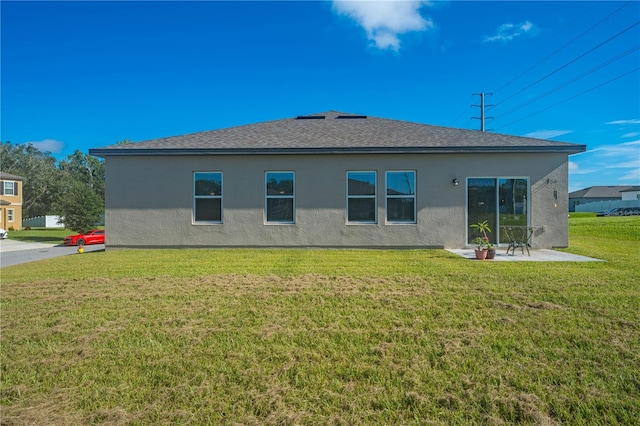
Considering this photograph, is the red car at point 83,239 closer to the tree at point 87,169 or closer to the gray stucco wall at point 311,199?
the gray stucco wall at point 311,199

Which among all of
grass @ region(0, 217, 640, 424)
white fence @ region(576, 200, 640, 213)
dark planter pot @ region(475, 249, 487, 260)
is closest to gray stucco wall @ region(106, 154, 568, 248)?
dark planter pot @ region(475, 249, 487, 260)

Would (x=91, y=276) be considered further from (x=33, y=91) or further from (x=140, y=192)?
(x=33, y=91)

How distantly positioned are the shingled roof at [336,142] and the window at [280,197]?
812mm

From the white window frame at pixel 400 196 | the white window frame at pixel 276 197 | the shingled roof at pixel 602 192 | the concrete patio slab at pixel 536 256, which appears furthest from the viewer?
the shingled roof at pixel 602 192

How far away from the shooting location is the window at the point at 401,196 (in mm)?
10547

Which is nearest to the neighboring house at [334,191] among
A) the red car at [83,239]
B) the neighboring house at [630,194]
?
the red car at [83,239]

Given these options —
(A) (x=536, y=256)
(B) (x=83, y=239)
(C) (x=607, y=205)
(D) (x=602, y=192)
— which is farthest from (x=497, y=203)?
(D) (x=602, y=192)

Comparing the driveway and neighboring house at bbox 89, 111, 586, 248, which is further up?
neighboring house at bbox 89, 111, 586, 248

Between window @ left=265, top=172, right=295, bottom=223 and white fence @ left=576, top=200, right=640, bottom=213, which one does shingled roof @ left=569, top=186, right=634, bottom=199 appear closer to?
white fence @ left=576, top=200, right=640, bottom=213

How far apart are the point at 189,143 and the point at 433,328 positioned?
10.0m

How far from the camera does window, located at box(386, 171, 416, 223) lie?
10.5m

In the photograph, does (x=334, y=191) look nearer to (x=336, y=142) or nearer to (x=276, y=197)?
(x=336, y=142)

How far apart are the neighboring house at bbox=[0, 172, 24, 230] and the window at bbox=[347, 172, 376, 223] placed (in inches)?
1535

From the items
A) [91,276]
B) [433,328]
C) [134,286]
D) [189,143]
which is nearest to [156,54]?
[189,143]
